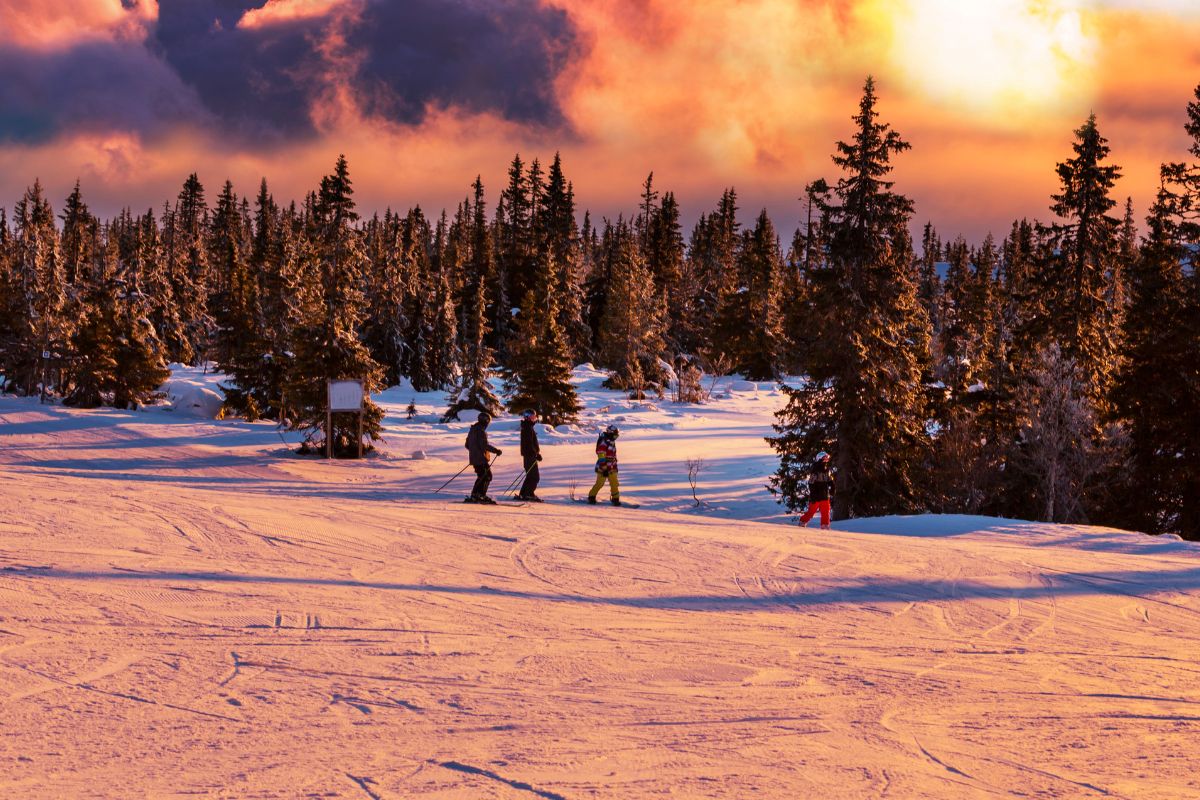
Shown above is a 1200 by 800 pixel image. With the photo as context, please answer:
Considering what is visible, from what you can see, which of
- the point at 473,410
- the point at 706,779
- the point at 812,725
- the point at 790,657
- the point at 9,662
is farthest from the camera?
the point at 473,410

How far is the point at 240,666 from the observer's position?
5.82 m

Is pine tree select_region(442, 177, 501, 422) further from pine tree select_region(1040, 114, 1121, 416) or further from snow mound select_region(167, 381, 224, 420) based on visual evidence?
pine tree select_region(1040, 114, 1121, 416)

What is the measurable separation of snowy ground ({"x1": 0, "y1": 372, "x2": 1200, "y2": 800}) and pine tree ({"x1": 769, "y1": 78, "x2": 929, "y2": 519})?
9.46m

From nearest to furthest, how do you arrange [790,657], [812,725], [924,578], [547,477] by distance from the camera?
[812,725] → [790,657] → [924,578] → [547,477]

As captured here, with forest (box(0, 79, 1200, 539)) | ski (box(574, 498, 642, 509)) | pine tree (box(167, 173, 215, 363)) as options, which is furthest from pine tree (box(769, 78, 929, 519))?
pine tree (box(167, 173, 215, 363))

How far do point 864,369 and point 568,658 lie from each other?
1824cm

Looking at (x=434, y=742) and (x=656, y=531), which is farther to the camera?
(x=656, y=531)

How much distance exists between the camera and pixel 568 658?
6.33 metres

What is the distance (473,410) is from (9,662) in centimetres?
3156

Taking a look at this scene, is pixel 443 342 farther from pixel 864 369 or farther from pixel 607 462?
pixel 607 462

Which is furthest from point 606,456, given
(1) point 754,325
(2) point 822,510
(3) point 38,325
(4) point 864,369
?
(1) point 754,325

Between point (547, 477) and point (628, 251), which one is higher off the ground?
point (628, 251)

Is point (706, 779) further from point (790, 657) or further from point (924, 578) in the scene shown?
point (924, 578)

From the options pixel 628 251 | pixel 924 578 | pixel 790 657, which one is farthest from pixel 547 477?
pixel 628 251
